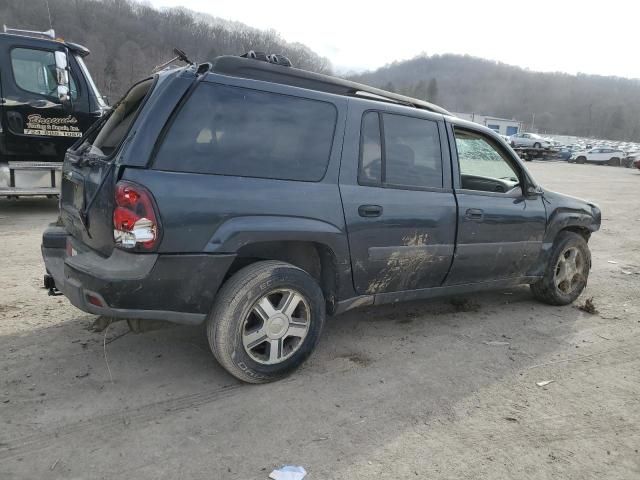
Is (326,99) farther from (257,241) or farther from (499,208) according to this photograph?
(499,208)

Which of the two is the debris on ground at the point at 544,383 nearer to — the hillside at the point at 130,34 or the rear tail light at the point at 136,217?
the rear tail light at the point at 136,217

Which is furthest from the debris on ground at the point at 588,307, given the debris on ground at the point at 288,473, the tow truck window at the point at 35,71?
the tow truck window at the point at 35,71

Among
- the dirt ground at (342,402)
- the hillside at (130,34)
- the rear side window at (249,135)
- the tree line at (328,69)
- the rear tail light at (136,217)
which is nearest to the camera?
the dirt ground at (342,402)

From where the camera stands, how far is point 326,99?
3275mm

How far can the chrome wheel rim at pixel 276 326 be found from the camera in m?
3.01

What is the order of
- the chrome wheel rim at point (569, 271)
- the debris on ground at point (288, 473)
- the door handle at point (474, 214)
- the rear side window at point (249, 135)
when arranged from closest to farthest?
1. the debris on ground at point (288, 473)
2. the rear side window at point (249, 135)
3. the door handle at point (474, 214)
4. the chrome wheel rim at point (569, 271)

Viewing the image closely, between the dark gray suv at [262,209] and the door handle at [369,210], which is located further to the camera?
the door handle at [369,210]

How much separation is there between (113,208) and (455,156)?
256 cm

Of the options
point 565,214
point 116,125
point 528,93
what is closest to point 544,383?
point 565,214

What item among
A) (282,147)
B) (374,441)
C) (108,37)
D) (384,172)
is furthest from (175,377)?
(108,37)

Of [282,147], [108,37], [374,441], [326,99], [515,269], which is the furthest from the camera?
[108,37]

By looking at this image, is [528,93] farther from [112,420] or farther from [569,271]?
[112,420]

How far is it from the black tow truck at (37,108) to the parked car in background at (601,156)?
143 feet

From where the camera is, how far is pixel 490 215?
4.08m
